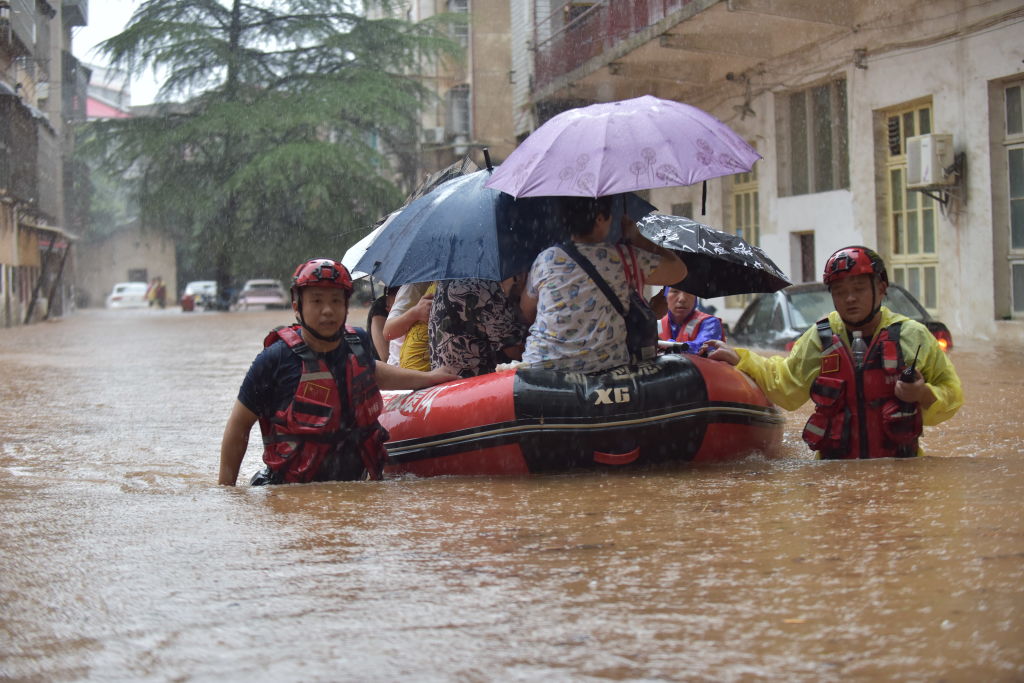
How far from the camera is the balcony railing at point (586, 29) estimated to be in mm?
19045

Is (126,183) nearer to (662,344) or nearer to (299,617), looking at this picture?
(662,344)

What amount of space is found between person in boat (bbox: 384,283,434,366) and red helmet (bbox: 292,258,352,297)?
1397mm

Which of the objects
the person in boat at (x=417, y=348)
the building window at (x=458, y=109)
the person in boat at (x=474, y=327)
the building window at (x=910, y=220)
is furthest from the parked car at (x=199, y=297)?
the person in boat at (x=474, y=327)

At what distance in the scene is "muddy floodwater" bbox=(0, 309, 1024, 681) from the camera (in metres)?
2.88

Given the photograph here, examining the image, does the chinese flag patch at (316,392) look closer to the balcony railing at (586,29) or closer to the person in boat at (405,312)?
the person in boat at (405,312)

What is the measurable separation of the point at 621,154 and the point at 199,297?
48.0 m

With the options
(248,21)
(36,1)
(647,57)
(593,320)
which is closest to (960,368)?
(593,320)

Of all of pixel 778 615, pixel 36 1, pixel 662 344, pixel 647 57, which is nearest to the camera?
pixel 778 615

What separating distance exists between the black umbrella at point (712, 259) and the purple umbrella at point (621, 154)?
51 cm

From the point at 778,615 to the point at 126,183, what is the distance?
1583 inches

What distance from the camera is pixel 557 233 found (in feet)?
19.9

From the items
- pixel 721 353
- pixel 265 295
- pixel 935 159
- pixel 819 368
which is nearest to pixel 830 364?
pixel 819 368

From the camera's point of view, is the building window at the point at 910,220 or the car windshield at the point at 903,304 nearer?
the car windshield at the point at 903,304

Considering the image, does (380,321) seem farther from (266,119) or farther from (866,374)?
(266,119)
